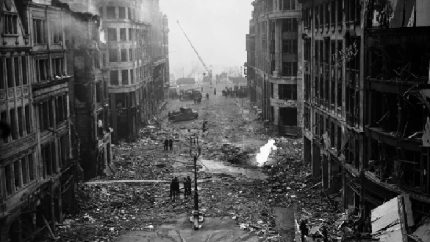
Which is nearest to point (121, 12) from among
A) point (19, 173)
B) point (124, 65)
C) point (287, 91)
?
point (124, 65)

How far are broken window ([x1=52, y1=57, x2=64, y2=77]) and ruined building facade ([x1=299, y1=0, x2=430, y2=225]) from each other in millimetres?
17813

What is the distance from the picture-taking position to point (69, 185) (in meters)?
36.0

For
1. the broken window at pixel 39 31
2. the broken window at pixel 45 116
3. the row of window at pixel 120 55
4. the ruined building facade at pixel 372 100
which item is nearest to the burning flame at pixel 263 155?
the ruined building facade at pixel 372 100

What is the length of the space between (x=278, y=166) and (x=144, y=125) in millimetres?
28708

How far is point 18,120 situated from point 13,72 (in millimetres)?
2550

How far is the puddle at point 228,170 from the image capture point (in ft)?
149

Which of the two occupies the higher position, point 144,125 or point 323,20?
point 323,20

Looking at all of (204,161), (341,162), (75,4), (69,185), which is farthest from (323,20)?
(75,4)

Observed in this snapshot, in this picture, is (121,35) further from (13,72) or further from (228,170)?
(13,72)

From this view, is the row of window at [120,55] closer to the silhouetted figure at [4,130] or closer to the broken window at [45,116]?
the broken window at [45,116]

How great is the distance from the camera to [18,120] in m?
28.8

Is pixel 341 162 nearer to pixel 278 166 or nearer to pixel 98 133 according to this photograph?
pixel 278 166

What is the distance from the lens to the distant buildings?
27531 mm

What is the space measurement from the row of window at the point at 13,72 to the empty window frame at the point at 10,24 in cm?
127
